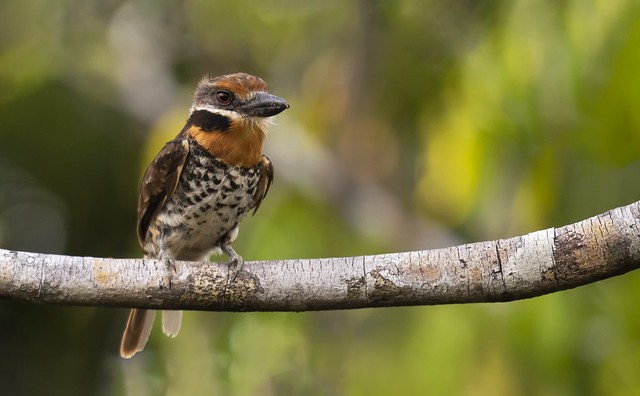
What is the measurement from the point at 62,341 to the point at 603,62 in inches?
140

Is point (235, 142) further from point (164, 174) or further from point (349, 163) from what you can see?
point (349, 163)

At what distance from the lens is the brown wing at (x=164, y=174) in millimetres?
3904

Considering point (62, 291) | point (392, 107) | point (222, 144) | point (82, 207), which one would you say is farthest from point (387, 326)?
point (62, 291)

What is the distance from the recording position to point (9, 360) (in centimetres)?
575

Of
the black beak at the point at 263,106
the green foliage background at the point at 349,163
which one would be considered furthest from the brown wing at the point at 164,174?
the green foliage background at the point at 349,163

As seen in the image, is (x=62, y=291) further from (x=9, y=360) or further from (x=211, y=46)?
(x=211, y=46)

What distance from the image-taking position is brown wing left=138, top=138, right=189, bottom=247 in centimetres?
390

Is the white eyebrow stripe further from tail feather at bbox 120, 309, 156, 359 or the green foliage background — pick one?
the green foliage background

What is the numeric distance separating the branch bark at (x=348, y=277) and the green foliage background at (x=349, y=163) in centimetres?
151

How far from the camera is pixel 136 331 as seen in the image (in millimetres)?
4188

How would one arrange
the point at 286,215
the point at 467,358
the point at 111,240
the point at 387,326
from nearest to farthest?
the point at 467,358 < the point at 387,326 < the point at 286,215 < the point at 111,240

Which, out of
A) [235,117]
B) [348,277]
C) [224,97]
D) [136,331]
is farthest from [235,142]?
[348,277]

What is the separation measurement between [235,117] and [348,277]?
1.24 m

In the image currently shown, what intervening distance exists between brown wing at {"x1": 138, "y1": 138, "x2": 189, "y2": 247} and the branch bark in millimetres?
877
